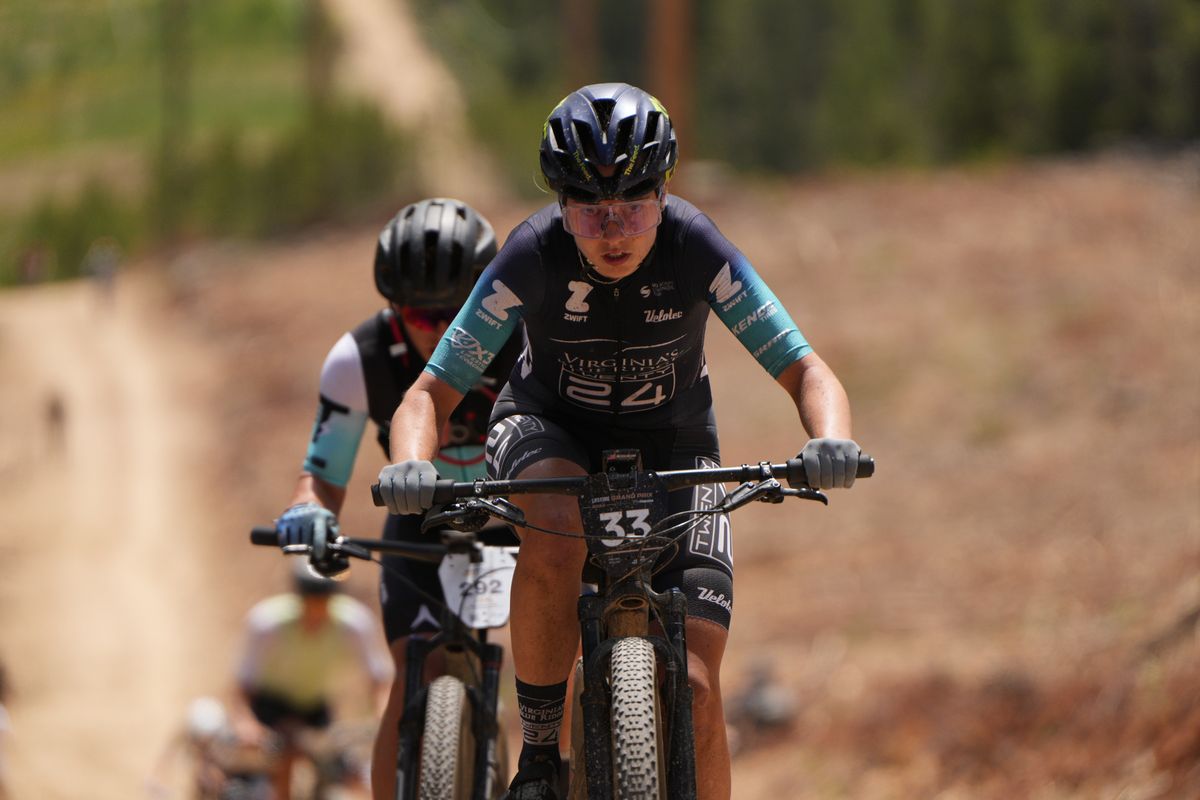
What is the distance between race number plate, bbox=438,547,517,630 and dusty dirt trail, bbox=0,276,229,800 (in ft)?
20.6

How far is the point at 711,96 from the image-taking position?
66.2 metres

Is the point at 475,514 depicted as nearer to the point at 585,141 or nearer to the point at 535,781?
the point at 535,781

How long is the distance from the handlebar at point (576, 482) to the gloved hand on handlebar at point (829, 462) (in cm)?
3

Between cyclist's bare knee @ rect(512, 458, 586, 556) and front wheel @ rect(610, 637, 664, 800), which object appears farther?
cyclist's bare knee @ rect(512, 458, 586, 556)

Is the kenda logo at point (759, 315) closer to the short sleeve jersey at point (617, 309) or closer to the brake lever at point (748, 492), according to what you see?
the short sleeve jersey at point (617, 309)

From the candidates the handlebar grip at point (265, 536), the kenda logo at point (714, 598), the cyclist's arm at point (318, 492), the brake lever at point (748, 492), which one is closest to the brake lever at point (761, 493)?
the brake lever at point (748, 492)

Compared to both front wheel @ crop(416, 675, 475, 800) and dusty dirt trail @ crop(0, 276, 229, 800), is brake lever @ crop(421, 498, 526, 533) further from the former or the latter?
dusty dirt trail @ crop(0, 276, 229, 800)

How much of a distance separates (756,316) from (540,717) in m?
1.43

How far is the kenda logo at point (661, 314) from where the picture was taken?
4645mm

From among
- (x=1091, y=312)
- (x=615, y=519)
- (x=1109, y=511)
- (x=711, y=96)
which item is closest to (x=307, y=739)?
(x=615, y=519)

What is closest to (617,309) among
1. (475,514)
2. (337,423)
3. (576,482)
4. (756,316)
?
(756,316)

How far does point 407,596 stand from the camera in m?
5.78

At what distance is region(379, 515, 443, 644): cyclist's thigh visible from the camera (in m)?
5.70

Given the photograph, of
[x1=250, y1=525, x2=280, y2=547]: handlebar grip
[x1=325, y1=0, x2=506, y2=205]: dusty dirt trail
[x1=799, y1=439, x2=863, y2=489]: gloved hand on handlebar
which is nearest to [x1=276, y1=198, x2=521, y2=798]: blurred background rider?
[x1=250, y1=525, x2=280, y2=547]: handlebar grip
